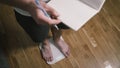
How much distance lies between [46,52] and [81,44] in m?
0.24

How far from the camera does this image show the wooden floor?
4.04ft

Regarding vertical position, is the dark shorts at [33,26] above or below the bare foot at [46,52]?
above

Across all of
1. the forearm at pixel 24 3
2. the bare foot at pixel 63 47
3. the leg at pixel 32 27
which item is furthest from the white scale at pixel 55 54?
the forearm at pixel 24 3

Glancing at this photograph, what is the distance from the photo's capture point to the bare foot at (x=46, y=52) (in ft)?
4.03

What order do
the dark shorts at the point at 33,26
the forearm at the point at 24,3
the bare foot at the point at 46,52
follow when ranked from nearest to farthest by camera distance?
1. the forearm at the point at 24,3
2. the dark shorts at the point at 33,26
3. the bare foot at the point at 46,52

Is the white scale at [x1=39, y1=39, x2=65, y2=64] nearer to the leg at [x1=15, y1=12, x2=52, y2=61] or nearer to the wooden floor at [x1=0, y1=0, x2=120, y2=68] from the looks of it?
the wooden floor at [x1=0, y1=0, x2=120, y2=68]

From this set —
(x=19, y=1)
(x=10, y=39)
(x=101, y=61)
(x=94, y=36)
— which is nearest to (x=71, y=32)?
(x=94, y=36)

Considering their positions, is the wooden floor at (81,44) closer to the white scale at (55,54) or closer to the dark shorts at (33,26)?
the white scale at (55,54)

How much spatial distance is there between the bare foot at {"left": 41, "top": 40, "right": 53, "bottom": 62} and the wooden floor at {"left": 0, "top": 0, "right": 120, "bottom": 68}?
33 mm

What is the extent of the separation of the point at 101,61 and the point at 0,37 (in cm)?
68

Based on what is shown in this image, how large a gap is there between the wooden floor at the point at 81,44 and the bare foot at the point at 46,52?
3 cm

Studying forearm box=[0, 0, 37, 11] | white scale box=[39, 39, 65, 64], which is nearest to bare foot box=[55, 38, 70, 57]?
white scale box=[39, 39, 65, 64]

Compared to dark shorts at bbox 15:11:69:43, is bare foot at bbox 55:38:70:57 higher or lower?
lower

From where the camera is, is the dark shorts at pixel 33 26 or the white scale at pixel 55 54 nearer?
the dark shorts at pixel 33 26
